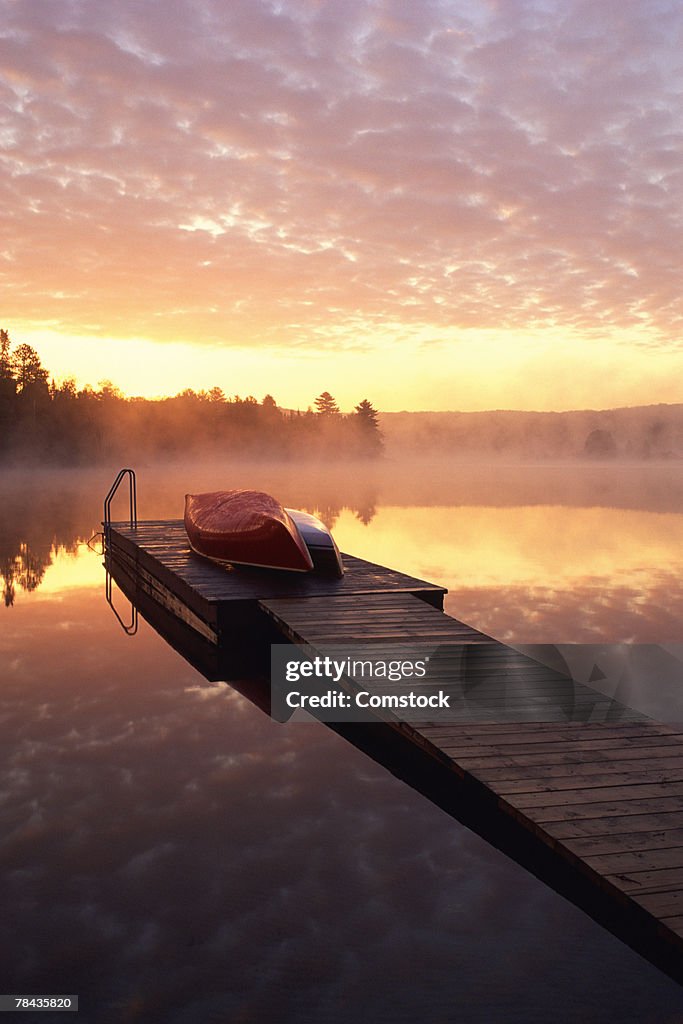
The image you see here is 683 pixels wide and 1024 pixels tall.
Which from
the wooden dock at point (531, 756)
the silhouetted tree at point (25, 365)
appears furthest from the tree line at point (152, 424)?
the wooden dock at point (531, 756)

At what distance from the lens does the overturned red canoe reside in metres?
11.4

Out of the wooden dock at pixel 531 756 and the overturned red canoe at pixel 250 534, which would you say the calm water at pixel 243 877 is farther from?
the overturned red canoe at pixel 250 534

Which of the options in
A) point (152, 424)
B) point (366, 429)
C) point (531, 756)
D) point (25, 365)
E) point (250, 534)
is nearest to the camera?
point (531, 756)

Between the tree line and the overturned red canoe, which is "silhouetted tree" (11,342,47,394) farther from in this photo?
the overturned red canoe

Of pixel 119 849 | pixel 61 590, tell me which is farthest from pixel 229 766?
pixel 61 590

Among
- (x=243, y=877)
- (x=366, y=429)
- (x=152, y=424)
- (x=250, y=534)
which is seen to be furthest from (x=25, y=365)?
(x=243, y=877)

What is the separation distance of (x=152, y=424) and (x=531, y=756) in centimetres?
9341

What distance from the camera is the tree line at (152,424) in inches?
2763

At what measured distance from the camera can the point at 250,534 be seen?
1179 cm

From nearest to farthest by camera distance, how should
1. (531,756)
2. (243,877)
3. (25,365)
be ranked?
(243,877), (531,756), (25,365)

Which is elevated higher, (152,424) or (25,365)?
(25,365)

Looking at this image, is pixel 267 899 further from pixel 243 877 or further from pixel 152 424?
pixel 152 424

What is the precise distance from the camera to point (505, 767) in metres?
5.21

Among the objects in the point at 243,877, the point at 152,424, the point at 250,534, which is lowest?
the point at 243,877
